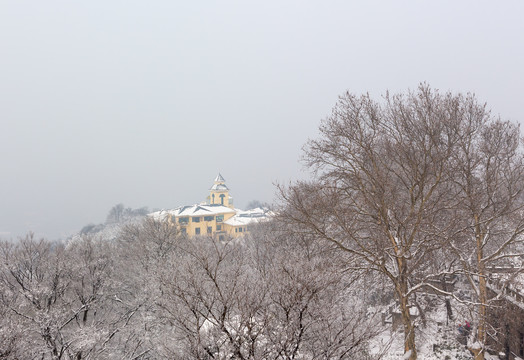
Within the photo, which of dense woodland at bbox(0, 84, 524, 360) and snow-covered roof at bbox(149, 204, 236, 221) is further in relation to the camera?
snow-covered roof at bbox(149, 204, 236, 221)

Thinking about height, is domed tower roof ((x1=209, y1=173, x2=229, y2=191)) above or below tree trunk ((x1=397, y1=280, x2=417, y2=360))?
above

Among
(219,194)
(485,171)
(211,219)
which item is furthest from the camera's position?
(219,194)

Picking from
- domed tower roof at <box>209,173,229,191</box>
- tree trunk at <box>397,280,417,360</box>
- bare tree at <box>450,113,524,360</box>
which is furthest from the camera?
domed tower roof at <box>209,173,229,191</box>

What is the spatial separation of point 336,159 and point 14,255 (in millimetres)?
19256

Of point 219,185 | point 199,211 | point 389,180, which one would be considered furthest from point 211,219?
point 389,180

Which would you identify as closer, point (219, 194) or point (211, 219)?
point (211, 219)

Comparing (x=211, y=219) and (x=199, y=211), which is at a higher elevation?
(x=199, y=211)

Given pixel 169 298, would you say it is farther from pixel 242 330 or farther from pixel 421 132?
pixel 421 132

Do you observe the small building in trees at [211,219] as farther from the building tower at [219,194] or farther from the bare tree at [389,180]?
the bare tree at [389,180]

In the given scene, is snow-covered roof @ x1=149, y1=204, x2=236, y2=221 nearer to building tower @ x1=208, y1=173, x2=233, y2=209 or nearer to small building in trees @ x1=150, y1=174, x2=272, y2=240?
small building in trees @ x1=150, y1=174, x2=272, y2=240

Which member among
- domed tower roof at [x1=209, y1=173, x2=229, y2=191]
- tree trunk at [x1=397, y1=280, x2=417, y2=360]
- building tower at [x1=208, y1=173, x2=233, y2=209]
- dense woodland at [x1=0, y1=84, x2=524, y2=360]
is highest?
domed tower roof at [x1=209, y1=173, x2=229, y2=191]

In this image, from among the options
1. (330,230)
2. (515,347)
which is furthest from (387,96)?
(515,347)

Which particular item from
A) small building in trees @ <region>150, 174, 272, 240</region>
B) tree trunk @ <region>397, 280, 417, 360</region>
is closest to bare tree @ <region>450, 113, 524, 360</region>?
tree trunk @ <region>397, 280, 417, 360</region>

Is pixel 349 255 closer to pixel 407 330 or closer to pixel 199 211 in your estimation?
pixel 407 330
